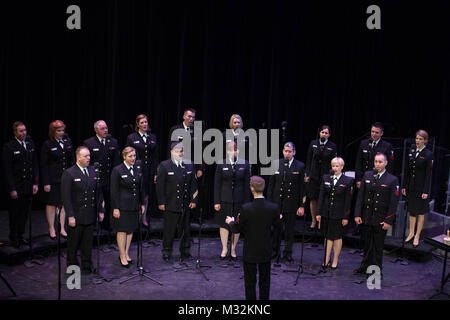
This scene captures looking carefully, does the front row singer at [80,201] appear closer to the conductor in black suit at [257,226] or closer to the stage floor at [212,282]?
the stage floor at [212,282]

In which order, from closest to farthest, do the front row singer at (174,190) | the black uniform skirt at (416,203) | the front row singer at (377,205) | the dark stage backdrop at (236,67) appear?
the front row singer at (377,205), the front row singer at (174,190), the black uniform skirt at (416,203), the dark stage backdrop at (236,67)

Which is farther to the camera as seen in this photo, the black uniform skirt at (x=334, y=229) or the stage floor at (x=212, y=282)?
the black uniform skirt at (x=334, y=229)

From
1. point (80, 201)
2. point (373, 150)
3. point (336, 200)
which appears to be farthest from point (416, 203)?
point (80, 201)

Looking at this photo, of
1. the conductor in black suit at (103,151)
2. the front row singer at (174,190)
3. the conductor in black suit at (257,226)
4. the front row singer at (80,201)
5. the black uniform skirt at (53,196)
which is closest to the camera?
the conductor in black suit at (257,226)

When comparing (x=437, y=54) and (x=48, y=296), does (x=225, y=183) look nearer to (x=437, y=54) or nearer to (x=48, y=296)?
(x=48, y=296)

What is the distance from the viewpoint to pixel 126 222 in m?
6.30

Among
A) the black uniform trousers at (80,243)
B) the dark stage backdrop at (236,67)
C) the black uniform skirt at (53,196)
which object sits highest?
the dark stage backdrop at (236,67)

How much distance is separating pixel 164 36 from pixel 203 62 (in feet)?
2.53

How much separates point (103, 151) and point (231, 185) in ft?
6.04

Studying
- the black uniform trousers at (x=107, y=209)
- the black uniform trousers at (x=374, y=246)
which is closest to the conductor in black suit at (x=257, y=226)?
the black uniform trousers at (x=374, y=246)

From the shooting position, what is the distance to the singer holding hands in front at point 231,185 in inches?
263

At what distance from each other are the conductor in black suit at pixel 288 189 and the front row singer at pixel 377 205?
799 mm

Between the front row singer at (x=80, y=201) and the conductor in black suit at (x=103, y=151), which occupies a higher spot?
the conductor in black suit at (x=103, y=151)

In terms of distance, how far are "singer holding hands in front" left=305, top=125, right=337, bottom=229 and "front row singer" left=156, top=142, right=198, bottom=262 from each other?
1978 millimetres
